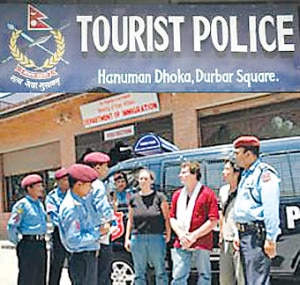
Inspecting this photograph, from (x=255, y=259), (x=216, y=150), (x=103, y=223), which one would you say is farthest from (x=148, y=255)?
(x=255, y=259)

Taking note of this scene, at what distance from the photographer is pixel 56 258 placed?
5.55 metres

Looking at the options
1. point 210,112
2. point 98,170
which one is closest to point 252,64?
point 210,112

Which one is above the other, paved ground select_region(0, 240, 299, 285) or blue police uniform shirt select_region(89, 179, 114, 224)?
blue police uniform shirt select_region(89, 179, 114, 224)

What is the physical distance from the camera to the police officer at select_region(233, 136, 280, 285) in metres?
4.82

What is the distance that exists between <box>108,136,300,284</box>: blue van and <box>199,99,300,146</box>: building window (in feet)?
0.22

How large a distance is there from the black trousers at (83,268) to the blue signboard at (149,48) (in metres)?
1.36

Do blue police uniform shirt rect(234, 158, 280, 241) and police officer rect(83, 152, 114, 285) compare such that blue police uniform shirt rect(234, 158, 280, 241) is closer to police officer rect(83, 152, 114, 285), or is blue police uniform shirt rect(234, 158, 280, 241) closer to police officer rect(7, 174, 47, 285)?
police officer rect(83, 152, 114, 285)

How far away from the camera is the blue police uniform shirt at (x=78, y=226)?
488 centimetres

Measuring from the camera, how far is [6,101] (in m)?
5.49

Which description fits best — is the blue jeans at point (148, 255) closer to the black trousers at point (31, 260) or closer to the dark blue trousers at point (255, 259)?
the black trousers at point (31, 260)

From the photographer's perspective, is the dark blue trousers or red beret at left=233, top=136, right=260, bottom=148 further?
red beret at left=233, top=136, right=260, bottom=148

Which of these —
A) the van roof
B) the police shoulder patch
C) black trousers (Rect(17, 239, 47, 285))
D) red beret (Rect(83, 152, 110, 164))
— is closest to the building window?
the van roof

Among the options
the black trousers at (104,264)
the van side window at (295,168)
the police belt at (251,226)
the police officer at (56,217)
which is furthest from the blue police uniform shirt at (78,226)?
the van side window at (295,168)

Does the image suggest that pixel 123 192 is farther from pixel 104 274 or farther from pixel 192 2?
pixel 192 2
